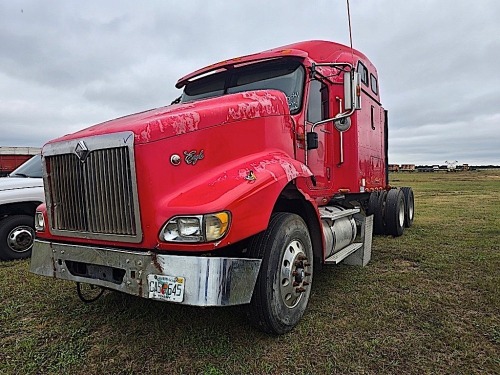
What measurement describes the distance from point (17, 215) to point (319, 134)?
5020 mm

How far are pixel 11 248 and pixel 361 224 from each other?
17.8ft

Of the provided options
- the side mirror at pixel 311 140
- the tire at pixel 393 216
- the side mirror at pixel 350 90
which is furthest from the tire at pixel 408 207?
the side mirror at pixel 350 90

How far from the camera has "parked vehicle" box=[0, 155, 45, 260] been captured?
6.27m

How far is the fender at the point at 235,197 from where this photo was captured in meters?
2.77

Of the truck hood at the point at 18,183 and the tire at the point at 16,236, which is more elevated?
the truck hood at the point at 18,183

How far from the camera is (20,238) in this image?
638 cm

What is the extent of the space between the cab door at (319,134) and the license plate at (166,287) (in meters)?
2.15

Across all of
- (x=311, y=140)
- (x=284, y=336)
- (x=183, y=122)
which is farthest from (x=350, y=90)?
(x=284, y=336)

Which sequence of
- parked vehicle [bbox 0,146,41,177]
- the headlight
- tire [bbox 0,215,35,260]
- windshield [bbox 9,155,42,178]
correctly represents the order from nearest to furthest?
the headlight < tire [bbox 0,215,35,260] < windshield [bbox 9,155,42,178] < parked vehicle [bbox 0,146,41,177]

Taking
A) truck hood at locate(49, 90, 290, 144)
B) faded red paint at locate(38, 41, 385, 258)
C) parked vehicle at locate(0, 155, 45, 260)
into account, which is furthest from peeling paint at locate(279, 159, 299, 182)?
parked vehicle at locate(0, 155, 45, 260)

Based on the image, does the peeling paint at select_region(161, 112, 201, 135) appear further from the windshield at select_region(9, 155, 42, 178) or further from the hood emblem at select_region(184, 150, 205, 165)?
the windshield at select_region(9, 155, 42, 178)

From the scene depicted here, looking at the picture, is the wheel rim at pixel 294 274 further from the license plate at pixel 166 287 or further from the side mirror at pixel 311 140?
the side mirror at pixel 311 140

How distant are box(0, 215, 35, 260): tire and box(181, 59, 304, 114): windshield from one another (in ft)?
12.0

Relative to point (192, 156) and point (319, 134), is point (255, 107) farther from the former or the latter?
point (319, 134)
